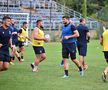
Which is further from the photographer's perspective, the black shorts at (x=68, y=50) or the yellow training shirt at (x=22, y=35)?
the yellow training shirt at (x=22, y=35)

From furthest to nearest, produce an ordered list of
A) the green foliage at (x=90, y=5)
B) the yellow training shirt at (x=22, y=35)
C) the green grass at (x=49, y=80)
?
the green foliage at (x=90, y=5)
the yellow training shirt at (x=22, y=35)
the green grass at (x=49, y=80)

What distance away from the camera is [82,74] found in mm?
15992

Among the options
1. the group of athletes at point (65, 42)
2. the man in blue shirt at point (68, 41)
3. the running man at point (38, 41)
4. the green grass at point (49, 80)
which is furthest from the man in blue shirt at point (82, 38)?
the man in blue shirt at point (68, 41)

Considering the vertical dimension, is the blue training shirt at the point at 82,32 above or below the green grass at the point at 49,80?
above

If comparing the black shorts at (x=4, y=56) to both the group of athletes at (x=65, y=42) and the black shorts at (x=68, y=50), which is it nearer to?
the group of athletes at (x=65, y=42)

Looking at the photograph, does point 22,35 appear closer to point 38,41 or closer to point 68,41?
point 38,41

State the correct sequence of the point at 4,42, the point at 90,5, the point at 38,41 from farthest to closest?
the point at 90,5, the point at 38,41, the point at 4,42

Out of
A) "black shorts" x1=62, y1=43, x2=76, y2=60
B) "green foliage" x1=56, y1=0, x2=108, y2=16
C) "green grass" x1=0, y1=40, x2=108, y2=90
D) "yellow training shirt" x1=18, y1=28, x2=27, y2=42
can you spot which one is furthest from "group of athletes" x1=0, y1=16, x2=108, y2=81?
"green foliage" x1=56, y1=0, x2=108, y2=16

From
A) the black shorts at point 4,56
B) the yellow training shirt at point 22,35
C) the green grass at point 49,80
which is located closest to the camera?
the green grass at point 49,80

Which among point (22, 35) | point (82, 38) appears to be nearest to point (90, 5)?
point (22, 35)

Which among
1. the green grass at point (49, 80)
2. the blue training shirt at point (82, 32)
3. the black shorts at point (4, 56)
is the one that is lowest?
the green grass at point (49, 80)

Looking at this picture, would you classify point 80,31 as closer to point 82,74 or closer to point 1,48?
point 82,74

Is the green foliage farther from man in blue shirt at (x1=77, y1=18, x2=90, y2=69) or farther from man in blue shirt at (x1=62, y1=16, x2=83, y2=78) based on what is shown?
man in blue shirt at (x1=62, y1=16, x2=83, y2=78)

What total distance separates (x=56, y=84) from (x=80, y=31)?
4.17 meters
